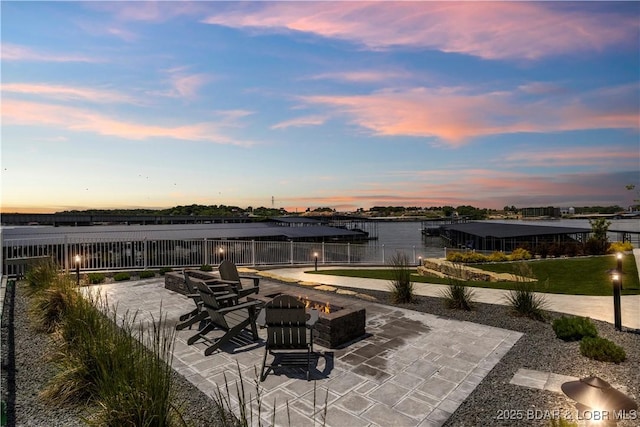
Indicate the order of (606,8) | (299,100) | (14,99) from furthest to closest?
(299,100)
(14,99)
(606,8)

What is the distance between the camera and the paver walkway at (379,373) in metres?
3.76

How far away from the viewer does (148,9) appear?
341 inches

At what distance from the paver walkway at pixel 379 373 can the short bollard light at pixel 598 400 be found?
4.12 ft

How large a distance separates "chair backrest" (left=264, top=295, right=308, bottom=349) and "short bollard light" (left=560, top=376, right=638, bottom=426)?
3.14 m

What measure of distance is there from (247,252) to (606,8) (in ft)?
56.1

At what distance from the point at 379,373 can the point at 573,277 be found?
12237 mm

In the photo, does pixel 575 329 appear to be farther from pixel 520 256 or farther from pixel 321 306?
pixel 520 256

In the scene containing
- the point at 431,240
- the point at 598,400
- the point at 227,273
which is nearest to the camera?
the point at 598,400

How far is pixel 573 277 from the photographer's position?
42.0ft

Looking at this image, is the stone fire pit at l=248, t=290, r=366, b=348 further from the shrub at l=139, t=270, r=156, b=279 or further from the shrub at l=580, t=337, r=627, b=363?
the shrub at l=139, t=270, r=156, b=279

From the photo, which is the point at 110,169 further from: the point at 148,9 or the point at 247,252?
the point at 148,9

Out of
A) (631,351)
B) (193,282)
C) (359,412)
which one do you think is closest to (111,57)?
(193,282)

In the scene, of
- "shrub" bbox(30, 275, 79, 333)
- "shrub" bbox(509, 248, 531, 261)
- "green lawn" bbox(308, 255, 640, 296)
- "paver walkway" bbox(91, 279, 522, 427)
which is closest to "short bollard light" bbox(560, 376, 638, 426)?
"paver walkway" bbox(91, 279, 522, 427)

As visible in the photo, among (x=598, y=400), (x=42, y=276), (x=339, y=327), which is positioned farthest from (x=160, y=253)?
(x=598, y=400)
